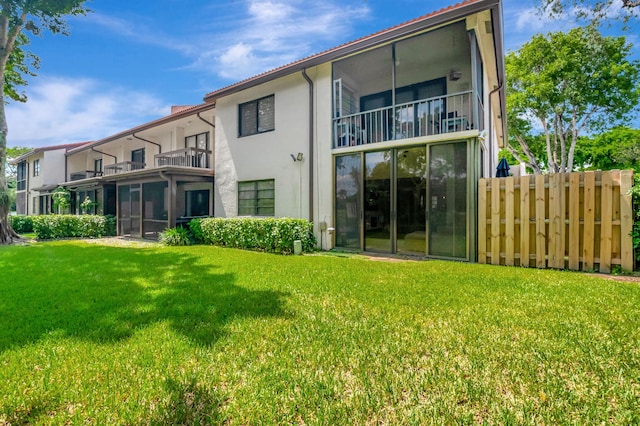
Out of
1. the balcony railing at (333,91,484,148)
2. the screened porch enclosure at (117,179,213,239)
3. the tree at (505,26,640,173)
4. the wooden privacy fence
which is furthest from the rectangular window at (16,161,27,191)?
the tree at (505,26,640,173)

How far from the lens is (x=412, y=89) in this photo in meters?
10.9

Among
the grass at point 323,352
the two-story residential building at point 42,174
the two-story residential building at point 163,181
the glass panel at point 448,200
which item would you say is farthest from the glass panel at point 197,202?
the two-story residential building at point 42,174

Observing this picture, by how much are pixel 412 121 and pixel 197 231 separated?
8.87 m

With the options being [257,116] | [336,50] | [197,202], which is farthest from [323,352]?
[197,202]

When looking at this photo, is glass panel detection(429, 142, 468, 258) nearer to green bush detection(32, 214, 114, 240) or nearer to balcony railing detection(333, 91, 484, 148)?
balcony railing detection(333, 91, 484, 148)

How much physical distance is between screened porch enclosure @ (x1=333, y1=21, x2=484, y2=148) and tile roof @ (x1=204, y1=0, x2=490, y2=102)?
603 mm

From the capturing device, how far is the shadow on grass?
356cm

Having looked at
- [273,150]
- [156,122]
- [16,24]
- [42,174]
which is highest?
[16,24]

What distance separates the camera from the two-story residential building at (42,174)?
2398 cm

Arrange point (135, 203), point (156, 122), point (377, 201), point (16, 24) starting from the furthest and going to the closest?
1. point (156, 122)
2. point (135, 203)
3. point (16, 24)
4. point (377, 201)

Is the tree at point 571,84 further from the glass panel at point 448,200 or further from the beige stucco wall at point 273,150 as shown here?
the beige stucco wall at point 273,150

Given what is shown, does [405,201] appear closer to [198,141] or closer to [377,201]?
[377,201]

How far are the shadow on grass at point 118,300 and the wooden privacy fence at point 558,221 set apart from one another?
565 cm

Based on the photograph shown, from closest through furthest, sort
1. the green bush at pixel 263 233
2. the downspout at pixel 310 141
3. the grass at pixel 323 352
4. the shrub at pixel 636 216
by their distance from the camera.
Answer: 1. the grass at pixel 323 352
2. the shrub at pixel 636 216
3. the green bush at pixel 263 233
4. the downspout at pixel 310 141
